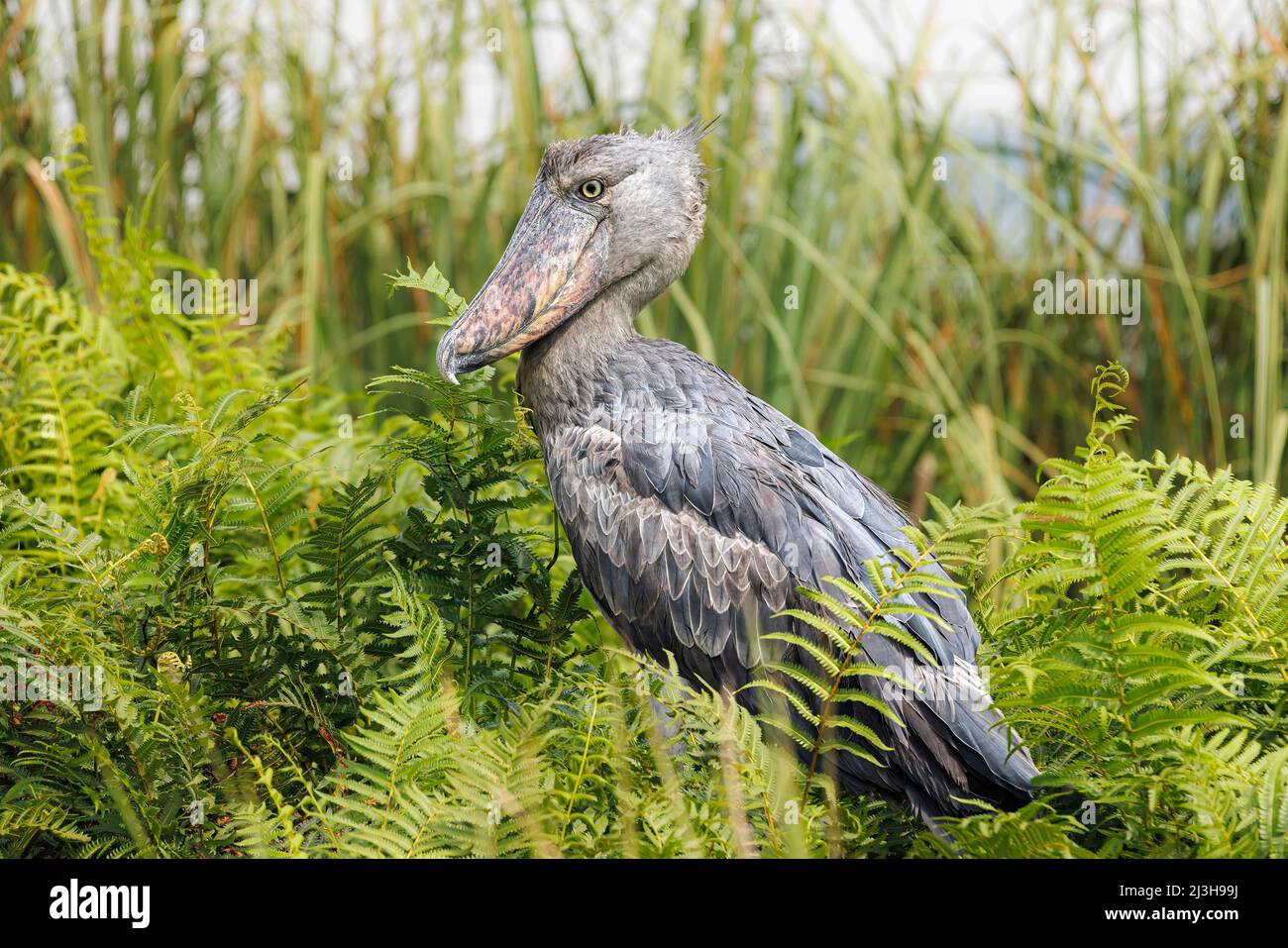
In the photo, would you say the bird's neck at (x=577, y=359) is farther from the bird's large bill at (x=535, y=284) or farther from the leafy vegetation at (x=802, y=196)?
the leafy vegetation at (x=802, y=196)

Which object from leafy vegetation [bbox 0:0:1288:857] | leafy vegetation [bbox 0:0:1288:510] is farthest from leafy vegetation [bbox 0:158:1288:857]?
leafy vegetation [bbox 0:0:1288:510]

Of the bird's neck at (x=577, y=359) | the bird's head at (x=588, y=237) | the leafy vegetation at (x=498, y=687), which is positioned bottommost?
the leafy vegetation at (x=498, y=687)

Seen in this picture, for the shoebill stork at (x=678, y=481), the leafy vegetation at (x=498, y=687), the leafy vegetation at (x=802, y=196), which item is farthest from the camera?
the leafy vegetation at (x=802, y=196)

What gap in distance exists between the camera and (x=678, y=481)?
10.00 feet

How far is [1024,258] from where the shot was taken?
666 centimetres

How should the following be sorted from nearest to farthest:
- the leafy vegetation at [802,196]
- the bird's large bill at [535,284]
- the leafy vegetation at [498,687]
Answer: the leafy vegetation at [498,687], the bird's large bill at [535,284], the leafy vegetation at [802,196]

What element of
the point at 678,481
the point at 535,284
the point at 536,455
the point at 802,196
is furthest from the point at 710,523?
the point at 802,196

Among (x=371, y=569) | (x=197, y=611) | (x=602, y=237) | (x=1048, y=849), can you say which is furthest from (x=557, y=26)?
(x=1048, y=849)

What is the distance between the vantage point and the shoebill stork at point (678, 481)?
2746mm

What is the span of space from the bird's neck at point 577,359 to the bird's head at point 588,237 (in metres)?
0.04

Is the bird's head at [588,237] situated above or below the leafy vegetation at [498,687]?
above

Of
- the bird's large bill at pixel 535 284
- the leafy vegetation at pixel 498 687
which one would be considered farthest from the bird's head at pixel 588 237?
the leafy vegetation at pixel 498 687

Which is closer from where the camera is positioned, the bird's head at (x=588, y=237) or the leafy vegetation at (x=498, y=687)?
the leafy vegetation at (x=498, y=687)

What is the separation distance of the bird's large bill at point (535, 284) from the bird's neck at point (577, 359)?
61 mm
